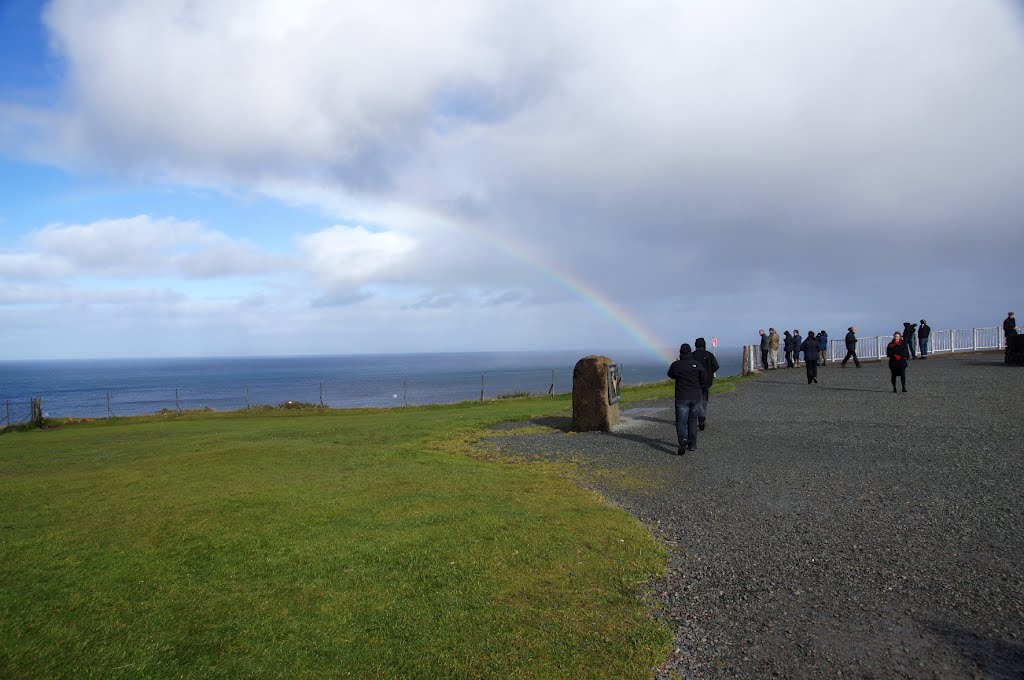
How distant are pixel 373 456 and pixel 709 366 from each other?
733 cm

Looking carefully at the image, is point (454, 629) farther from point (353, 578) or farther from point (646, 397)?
point (646, 397)

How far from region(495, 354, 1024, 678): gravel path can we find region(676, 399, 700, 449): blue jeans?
49cm

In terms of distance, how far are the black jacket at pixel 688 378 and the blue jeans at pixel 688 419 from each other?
10 cm

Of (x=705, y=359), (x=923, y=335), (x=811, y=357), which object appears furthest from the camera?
(x=923, y=335)

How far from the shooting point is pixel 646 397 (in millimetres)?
23297

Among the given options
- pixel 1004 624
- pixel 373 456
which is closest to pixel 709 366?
pixel 373 456

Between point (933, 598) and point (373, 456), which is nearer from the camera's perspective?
point (933, 598)

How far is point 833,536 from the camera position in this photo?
6828mm

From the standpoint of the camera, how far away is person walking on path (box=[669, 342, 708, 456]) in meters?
12.2

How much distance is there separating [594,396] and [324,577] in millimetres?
10501

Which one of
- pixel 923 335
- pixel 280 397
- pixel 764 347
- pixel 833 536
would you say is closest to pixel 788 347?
pixel 764 347

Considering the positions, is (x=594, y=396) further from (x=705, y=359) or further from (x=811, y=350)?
(x=811, y=350)

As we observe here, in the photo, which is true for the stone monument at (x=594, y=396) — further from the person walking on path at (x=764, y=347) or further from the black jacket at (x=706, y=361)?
the person walking on path at (x=764, y=347)

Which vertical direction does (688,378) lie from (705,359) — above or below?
below
